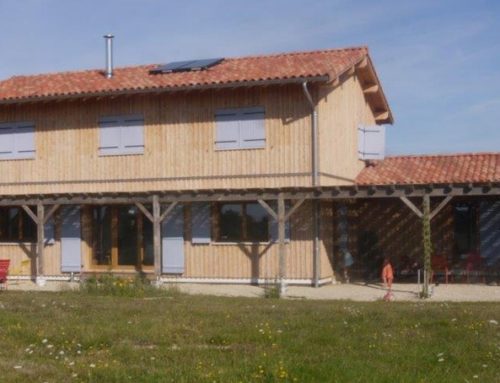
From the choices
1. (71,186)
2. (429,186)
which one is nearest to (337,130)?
(429,186)

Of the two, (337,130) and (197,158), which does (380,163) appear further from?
(197,158)

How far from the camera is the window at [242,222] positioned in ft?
69.8

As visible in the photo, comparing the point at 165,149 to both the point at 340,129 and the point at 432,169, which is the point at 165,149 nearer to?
the point at 340,129

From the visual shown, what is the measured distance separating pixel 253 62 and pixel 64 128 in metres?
5.52

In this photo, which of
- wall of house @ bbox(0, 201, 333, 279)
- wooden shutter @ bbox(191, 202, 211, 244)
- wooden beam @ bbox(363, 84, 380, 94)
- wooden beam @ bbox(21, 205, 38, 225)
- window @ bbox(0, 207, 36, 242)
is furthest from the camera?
wooden beam @ bbox(363, 84, 380, 94)

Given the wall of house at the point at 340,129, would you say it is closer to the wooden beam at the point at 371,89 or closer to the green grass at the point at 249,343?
the wooden beam at the point at 371,89

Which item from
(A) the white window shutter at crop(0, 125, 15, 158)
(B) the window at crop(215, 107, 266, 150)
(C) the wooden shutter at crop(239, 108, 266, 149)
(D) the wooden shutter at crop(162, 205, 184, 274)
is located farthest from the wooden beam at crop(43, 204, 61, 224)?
(C) the wooden shutter at crop(239, 108, 266, 149)

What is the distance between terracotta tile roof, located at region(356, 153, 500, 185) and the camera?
21797 millimetres

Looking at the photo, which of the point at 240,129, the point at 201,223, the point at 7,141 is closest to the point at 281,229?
the point at 201,223

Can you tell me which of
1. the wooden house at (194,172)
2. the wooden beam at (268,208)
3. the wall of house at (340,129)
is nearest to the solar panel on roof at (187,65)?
the wooden house at (194,172)

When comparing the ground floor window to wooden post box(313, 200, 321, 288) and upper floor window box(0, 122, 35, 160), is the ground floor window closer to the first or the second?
upper floor window box(0, 122, 35, 160)

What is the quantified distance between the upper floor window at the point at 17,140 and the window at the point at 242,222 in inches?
231

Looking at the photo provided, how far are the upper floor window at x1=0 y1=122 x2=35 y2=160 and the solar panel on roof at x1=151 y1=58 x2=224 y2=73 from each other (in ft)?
12.8

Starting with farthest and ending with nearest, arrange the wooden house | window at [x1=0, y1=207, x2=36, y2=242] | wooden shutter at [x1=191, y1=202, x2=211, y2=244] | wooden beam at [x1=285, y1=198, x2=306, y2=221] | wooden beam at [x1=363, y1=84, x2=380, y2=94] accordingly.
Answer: wooden beam at [x1=363, y1=84, x2=380, y2=94], window at [x1=0, y1=207, x2=36, y2=242], wooden shutter at [x1=191, y1=202, x2=211, y2=244], the wooden house, wooden beam at [x1=285, y1=198, x2=306, y2=221]
